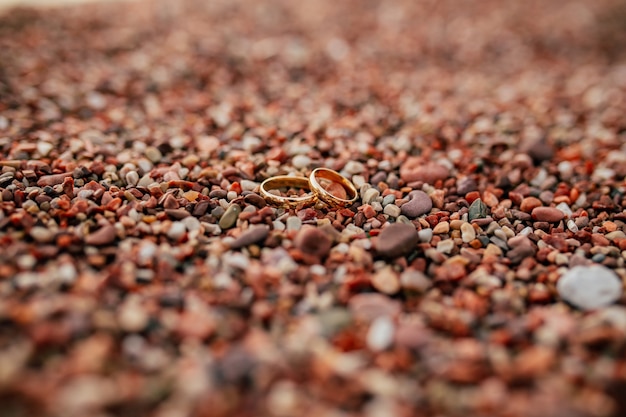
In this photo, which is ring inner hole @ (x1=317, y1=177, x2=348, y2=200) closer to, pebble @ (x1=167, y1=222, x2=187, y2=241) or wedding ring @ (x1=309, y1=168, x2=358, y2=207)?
wedding ring @ (x1=309, y1=168, x2=358, y2=207)

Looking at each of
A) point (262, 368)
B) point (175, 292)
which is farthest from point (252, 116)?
point (262, 368)

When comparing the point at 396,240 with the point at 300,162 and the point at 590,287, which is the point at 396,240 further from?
the point at 300,162

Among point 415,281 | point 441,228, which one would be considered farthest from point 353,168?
point 415,281

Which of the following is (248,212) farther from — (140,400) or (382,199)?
(140,400)

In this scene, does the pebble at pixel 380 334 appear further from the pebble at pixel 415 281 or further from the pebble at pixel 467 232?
the pebble at pixel 467 232

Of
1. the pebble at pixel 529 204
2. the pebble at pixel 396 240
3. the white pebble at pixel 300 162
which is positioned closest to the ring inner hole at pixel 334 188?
the white pebble at pixel 300 162

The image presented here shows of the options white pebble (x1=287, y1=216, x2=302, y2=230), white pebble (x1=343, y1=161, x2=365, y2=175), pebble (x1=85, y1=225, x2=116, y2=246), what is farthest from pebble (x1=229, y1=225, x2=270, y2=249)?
white pebble (x1=343, y1=161, x2=365, y2=175)
